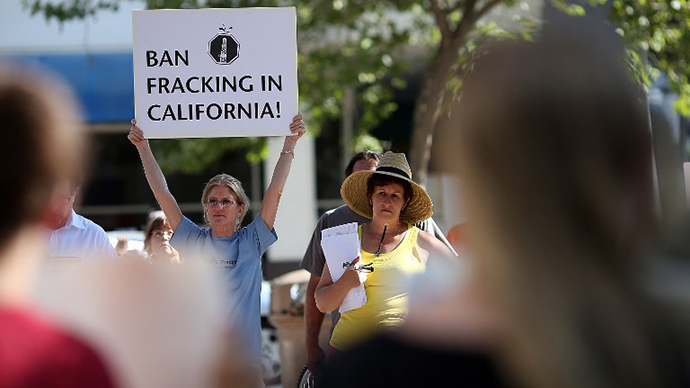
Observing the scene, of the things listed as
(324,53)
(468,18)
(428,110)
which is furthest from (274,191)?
(324,53)

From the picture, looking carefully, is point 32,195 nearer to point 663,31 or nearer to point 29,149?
point 29,149

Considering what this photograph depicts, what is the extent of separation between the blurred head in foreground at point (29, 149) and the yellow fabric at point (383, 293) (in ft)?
11.6

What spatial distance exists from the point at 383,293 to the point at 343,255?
0.27 m

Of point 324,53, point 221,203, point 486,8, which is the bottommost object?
point 221,203

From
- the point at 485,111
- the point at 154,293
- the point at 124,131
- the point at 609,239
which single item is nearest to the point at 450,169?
the point at 485,111

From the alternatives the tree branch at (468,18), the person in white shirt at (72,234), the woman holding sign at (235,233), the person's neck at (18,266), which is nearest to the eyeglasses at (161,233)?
the person in white shirt at (72,234)

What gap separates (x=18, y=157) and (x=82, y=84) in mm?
14526

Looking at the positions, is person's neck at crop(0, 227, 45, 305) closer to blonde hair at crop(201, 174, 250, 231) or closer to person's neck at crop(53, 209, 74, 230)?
blonde hair at crop(201, 174, 250, 231)

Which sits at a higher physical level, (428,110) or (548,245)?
(428,110)

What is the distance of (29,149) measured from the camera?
159 cm

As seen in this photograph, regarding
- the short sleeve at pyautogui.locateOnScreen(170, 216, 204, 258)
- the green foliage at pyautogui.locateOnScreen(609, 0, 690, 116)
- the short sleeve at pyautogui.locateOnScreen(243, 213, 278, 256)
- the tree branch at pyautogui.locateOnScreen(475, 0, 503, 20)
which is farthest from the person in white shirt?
the green foliage at pyautogui.locateOnScreen(609, 0, 690, 116)

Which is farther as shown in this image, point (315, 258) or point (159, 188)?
point (315, 258)

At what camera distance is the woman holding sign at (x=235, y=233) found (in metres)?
5.17

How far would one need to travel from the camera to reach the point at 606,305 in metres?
1.71
